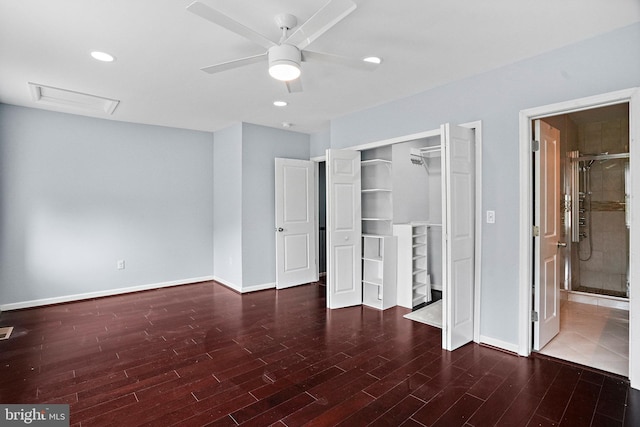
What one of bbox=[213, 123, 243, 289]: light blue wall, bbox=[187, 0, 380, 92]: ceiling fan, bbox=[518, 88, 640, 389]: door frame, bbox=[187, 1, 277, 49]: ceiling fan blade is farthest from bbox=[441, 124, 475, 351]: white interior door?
bbox=[213, 123, 243, 289]: light blue wall

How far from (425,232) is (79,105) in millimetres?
4769

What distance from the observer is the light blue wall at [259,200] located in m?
5.06

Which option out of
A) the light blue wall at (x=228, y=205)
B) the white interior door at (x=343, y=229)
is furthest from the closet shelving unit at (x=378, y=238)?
the light blue wall at (x=228, y=205)

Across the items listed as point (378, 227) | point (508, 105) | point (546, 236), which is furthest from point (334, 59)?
point (378, 227)

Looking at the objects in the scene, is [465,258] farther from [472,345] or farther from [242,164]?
[242,164]

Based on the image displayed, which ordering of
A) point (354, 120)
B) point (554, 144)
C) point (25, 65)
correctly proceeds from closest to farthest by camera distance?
point (25, 65)
point (554, 144)
point (354, 120)

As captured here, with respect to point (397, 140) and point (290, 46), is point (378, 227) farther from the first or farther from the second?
point (290, 46)

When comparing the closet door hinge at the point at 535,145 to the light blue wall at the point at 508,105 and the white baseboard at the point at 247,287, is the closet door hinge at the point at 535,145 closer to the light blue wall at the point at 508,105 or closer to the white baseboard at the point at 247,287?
the light blue wall at the point at 508,105

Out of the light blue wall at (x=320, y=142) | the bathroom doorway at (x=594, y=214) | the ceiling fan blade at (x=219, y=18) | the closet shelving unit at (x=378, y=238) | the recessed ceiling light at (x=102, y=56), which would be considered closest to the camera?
the ceiling fan blade at (x=219, y=18)

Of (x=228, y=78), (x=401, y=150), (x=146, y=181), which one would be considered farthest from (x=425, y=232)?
(x=146, y=181)

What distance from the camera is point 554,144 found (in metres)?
3.25

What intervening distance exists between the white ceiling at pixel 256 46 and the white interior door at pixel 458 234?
736 millimetres

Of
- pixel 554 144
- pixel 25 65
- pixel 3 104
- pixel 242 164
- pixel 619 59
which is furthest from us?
pixel 242 164

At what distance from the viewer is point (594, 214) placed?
4777 mm
